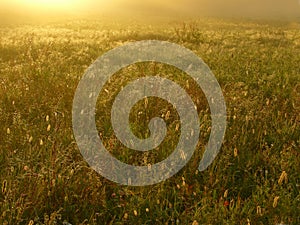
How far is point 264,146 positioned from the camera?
4.17 m

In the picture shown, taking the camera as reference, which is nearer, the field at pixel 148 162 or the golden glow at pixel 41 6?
the field at pixel 148 162

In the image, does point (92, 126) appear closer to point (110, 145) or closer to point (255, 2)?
point (110, 145)

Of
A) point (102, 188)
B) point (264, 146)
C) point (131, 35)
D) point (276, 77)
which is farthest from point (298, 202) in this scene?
point (131, 35)

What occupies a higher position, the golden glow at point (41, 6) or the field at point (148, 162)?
the golden glow at point (41, 6)

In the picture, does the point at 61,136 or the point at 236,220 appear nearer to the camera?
the point at 236,220

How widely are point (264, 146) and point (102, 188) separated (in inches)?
68.5

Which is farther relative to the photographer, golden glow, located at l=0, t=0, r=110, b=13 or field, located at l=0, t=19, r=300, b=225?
golden glow, located at l=0, t=0, r=110, b=13

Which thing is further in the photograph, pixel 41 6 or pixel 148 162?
pixel 41 6

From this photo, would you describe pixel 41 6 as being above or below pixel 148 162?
above

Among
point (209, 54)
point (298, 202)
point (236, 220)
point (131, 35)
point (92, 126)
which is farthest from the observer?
point (131, 35)

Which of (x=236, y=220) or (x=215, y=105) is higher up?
(x=215, y=105)

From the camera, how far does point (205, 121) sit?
4.53 metres

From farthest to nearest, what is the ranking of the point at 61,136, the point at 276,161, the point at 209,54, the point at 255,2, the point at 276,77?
the point at 255,2
the point at 209,54
the point at 276,77
the point at 61,136
the point at 276,161

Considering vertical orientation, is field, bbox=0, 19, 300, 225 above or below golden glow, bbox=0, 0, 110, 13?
below
